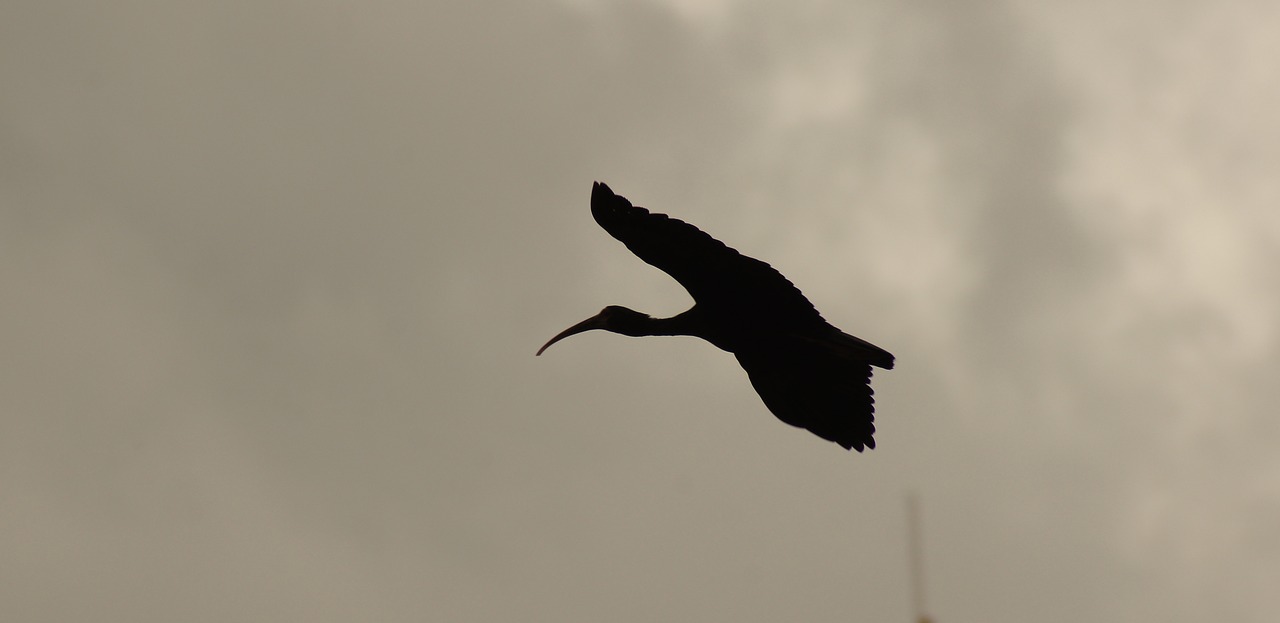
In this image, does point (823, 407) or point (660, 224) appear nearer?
point (660, 224)

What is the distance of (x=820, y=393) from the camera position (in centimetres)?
1961

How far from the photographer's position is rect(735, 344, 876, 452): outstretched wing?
19422 millimetres

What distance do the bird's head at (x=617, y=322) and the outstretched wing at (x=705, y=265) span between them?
1.28 m

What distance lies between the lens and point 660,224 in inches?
708

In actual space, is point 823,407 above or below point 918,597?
above

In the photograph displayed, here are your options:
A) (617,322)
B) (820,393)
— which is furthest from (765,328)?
(617,322)

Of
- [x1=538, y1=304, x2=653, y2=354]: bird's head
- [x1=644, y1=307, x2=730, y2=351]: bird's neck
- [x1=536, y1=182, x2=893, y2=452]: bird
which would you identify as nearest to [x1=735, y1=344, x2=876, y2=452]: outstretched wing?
[x1=536, y1=182, x2=893, y2=452]: bird

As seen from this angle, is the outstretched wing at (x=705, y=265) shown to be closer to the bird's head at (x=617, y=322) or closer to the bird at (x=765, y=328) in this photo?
the bird at (x=765, y=328)

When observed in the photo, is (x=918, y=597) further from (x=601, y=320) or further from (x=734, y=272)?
(x=601, y=320)

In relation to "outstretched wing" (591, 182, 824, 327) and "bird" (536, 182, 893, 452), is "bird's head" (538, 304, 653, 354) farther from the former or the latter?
"outstretched wing" (591, 182, 824, 327)

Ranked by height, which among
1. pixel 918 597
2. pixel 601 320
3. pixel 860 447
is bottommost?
pixel 918 597

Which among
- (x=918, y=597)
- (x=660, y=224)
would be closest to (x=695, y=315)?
(x=660, y=224)

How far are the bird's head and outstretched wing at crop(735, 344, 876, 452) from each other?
1.56m

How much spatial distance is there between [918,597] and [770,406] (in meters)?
3.14
